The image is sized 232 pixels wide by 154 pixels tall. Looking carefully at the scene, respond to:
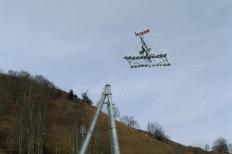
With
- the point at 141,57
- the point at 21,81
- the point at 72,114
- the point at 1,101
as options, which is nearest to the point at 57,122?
the point at 72,114

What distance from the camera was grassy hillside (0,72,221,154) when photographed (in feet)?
344

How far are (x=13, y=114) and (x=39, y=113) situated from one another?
26170 millimetres

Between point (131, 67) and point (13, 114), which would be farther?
point (13, 114)

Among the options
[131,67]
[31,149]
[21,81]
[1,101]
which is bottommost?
[31,149]

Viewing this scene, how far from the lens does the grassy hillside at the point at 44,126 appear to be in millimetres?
104812

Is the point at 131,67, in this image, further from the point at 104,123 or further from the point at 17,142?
the point at 104,123

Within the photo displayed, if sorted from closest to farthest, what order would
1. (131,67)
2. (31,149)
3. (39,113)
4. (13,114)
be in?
(131,67), (31,149), (39,113), (13,114)

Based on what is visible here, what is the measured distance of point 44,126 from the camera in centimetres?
11144

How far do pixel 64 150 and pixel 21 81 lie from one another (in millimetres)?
48664

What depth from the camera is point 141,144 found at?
152 m

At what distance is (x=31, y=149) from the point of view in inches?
3981

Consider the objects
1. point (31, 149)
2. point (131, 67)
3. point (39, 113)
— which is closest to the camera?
point (131, 67)

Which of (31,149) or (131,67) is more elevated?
(131,67)

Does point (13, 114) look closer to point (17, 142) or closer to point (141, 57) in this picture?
point (17, 142)
